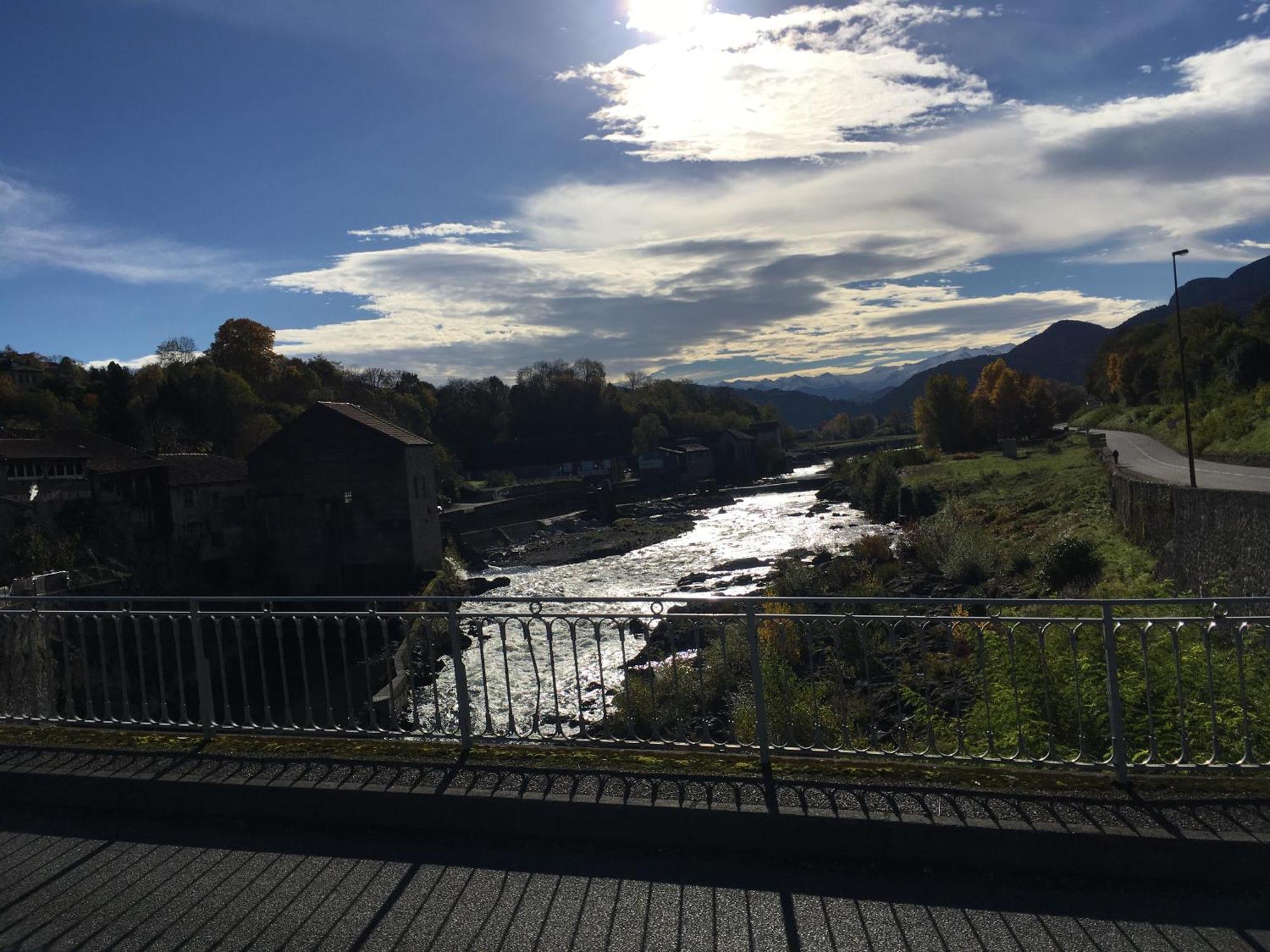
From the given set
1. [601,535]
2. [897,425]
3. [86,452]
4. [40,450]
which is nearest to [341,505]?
[86,452]

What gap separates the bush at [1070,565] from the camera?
21422 millimetres

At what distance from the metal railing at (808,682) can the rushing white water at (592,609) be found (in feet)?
0.59

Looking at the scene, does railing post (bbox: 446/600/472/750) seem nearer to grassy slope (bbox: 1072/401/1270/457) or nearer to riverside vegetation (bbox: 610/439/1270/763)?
riverside vegetation (bbox: 610/439/1270/763)

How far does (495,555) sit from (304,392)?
98.7 ft

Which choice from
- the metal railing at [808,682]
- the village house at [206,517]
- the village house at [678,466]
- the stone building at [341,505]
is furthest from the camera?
the village house at [678,466]

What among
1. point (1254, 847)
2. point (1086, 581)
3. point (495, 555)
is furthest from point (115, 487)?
point (1254, 847)

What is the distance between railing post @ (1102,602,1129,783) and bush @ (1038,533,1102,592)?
60.0 feet

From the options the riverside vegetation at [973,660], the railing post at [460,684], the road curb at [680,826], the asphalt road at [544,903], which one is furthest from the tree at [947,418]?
the asphalt road at [544,903]

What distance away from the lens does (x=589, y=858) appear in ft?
14.5

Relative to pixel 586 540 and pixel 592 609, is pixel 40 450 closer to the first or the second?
pixel 592 609

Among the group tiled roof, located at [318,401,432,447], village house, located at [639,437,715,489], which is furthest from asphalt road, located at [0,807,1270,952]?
village house, located at [639,437,715,489]

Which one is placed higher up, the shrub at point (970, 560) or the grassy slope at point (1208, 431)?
the grassy slope at point (1208, 431)

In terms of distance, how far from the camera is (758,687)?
4953 millimetres

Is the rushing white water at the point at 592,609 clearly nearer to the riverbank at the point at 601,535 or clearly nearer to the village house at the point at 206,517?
the riverbank at the point at 601,535
